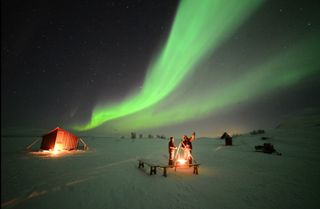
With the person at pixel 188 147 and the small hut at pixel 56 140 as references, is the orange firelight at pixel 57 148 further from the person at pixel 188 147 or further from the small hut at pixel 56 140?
the person at pixel 188 147

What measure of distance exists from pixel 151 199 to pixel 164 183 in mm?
2874

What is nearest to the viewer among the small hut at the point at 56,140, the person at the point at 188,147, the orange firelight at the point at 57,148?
the person at the point at 188,147

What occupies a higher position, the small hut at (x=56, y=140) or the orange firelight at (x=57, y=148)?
the small hut at (x=56, y=140)

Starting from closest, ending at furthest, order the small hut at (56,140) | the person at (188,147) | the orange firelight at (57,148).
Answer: the person at (188,147) < the orange firelight at (57,148) < the small hut at (56,140)

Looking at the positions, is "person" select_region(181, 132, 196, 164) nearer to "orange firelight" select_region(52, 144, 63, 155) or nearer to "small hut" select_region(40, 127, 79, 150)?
"orange firelight" select_region(52, 144, 63, 155)

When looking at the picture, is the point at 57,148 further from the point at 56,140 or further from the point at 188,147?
the point at 188,147

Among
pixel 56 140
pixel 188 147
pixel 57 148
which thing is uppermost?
pixel 56 140

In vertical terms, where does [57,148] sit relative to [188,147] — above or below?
below

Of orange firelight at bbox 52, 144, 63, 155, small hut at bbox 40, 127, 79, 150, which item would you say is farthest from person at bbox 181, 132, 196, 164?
small hut at bbox 40, 127, 79, 150

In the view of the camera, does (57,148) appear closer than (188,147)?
No

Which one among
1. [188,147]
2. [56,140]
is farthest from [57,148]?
[188,147]

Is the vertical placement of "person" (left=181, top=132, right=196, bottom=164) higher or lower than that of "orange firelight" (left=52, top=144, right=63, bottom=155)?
higher

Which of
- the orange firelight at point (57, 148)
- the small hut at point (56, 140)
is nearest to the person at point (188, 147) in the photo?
the orange firelight at point (57, 148)

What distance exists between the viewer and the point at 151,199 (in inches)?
296
